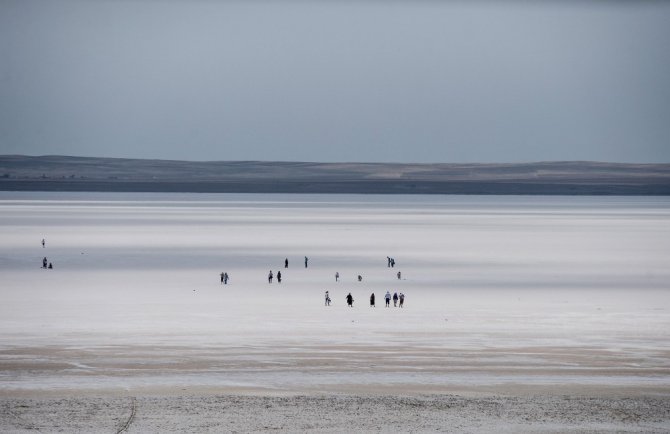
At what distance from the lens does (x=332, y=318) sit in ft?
86.9

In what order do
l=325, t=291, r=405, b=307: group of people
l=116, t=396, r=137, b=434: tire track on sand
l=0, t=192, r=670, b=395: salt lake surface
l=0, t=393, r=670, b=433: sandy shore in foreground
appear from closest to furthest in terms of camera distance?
1. l=116, t=396, r=137, b=434: tire track on sand
2. l=0, t=393, r=670, b=433: sandy shore in foreground
3. l=0, t=192, r=670, b=395: salt lake surface
4. l=325, t=291, r=405, b=307: group of people

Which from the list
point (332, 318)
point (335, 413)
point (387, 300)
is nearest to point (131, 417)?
point (335, 413)

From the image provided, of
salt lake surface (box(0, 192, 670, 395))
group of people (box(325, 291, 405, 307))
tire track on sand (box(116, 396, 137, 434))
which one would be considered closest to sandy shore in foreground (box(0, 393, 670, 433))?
tire track on sand (box(116, 396, 137, 434))

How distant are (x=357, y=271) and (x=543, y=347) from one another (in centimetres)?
2177

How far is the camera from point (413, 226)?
8669cm

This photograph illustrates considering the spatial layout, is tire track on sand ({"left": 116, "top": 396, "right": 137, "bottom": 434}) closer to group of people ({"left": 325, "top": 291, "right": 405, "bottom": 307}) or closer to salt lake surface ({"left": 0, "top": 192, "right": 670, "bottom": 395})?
salt lake surface ({"left": 0, "top": 192, "right": 670, "bottom": 395})

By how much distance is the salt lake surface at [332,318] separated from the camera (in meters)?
17.4

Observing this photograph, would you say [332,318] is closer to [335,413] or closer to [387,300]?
[387,300]

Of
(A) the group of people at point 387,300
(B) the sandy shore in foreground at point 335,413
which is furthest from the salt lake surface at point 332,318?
(B) the sandy shore in foreground at point 335,413

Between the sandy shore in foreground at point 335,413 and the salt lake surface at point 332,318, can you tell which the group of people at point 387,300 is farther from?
the sandy shore in foreground at point 335,413

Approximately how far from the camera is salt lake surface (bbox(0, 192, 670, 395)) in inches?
686

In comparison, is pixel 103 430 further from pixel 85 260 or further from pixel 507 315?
pixel 85 260

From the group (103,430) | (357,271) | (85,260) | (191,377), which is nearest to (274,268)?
(357,271)

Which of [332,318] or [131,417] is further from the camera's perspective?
[332,318]
